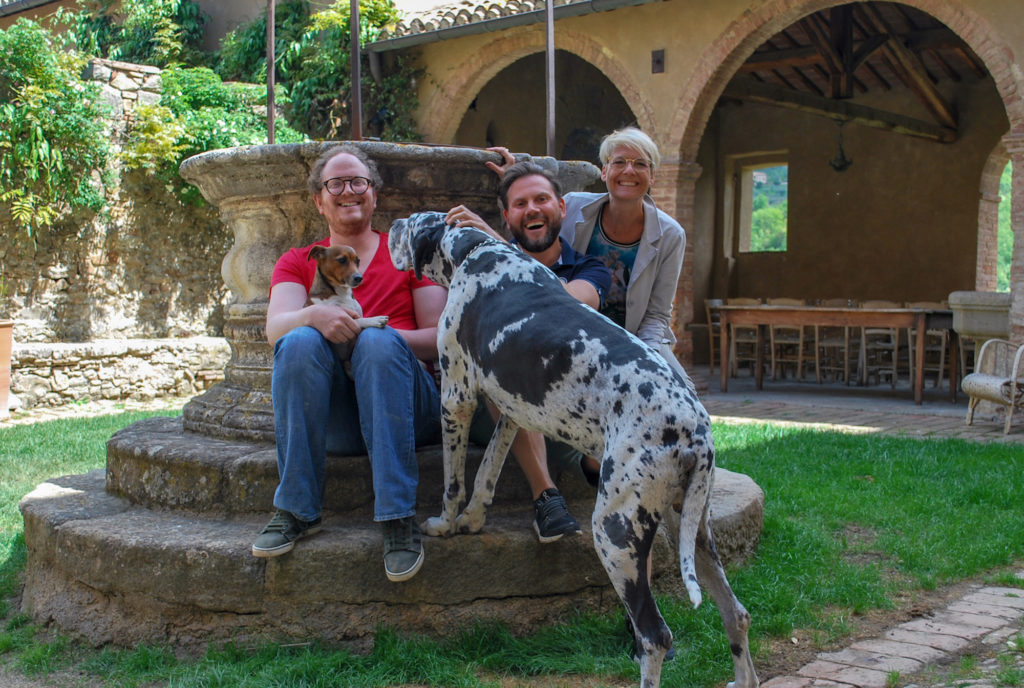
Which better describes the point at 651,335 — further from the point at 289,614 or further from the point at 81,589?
the point at 81,589

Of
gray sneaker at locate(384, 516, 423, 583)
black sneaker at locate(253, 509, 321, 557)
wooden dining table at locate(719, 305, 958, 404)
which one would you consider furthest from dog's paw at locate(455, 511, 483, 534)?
wooden dining table at locate(719, 305, 958, 404)

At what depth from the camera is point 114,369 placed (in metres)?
10.3

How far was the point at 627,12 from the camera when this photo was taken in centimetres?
1131

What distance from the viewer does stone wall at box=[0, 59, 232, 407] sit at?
10125 millimetres

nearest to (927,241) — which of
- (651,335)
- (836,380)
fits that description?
(836,380)

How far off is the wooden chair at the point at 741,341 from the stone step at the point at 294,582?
904cm

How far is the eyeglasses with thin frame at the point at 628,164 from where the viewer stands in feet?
Answer: 10.8

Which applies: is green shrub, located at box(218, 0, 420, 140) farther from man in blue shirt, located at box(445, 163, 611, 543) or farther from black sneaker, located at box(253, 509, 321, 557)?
black sneaker, located at box(253, 509, 321, 557)

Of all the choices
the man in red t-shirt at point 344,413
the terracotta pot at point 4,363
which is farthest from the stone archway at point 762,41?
the man in red t-shirt at point 344,413

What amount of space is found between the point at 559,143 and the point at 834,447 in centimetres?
932

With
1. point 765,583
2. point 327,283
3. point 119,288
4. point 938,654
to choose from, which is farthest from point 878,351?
point 327,283

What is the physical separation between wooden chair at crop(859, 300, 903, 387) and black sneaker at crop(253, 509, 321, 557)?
9.53 meters

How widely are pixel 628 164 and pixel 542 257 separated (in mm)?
474

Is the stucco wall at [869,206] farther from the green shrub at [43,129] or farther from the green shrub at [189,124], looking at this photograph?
the green shrub at [43,129]
